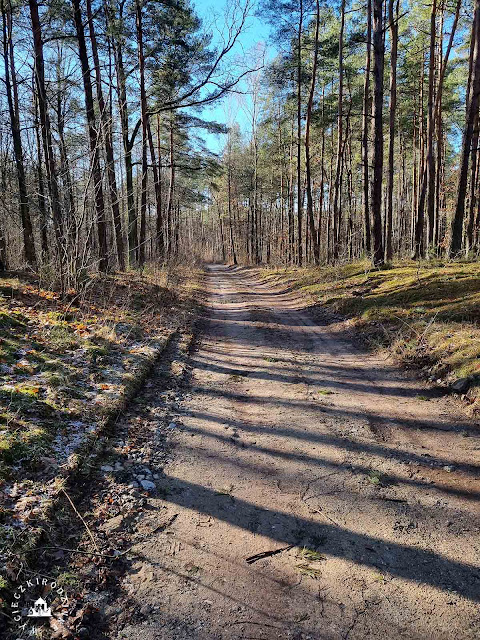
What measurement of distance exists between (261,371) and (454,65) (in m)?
20.0

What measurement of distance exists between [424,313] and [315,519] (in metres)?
5.30

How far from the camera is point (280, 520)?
261 cm

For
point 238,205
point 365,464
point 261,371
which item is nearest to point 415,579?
point 365,464

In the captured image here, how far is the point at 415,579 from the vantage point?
6.98 feet

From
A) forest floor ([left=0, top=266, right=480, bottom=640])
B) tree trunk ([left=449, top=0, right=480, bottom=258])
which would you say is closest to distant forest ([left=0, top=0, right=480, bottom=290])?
tree trunk ([left=449, top=0, right=480, bottom=258])

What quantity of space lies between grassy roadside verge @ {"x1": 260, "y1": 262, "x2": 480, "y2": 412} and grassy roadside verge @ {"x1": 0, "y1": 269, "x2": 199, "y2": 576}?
3.92 meters

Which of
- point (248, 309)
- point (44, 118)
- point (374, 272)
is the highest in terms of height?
point (44, 118)

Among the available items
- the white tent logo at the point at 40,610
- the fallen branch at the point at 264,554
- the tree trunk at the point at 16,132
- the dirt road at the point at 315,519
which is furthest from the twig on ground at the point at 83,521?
the tree trunk at the point at 16,132

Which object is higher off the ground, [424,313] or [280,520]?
[424,313]

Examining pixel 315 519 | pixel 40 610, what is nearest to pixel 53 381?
pixel 40 610

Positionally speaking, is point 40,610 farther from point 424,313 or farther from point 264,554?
point 424,313

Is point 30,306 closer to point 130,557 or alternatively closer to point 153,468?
point 153,468

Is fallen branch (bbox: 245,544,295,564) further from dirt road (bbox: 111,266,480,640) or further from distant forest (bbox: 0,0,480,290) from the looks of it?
distant forest (bbox: 0,0,480,290)

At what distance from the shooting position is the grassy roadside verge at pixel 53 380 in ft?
8.56
